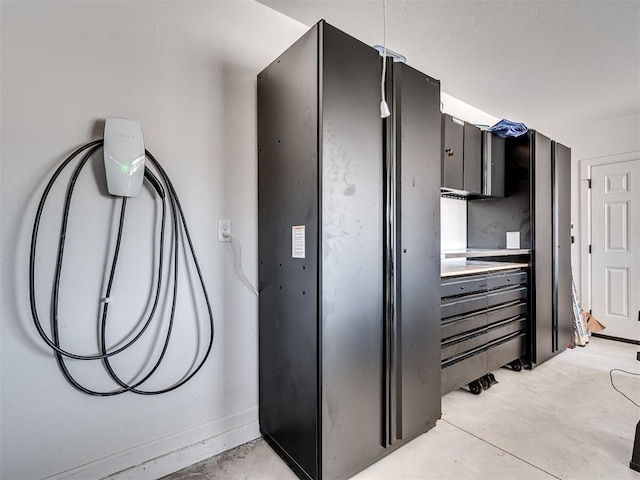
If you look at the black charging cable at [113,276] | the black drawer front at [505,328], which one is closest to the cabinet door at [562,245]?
the black drawer front at [505,328]

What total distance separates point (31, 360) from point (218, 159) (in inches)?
48.3

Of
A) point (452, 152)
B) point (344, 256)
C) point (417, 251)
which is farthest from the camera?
point (452, 152)

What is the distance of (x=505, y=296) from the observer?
2703 millimetres

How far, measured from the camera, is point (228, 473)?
165cm

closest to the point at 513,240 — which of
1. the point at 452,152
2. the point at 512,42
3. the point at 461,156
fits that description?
the point at 461,156

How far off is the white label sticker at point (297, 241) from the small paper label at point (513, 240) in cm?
244

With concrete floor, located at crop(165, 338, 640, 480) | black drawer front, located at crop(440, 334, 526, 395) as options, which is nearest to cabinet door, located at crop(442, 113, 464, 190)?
black drawer front, located at crop(440, 334, 526, 395)

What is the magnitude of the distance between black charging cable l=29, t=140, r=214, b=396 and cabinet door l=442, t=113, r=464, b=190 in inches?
77.1

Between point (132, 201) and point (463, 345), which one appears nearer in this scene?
point (132, 201)

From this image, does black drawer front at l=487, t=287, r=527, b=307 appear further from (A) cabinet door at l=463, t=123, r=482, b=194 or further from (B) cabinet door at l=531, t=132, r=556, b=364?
(A) cabinet door at l=463, t=123, r=482, b=194

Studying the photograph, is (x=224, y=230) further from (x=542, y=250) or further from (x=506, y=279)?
(x=542, y=250)

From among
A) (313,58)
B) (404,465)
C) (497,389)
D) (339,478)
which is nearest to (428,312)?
(404,465)

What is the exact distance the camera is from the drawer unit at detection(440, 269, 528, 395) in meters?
2.21

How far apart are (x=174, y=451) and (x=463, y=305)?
1949 mm
